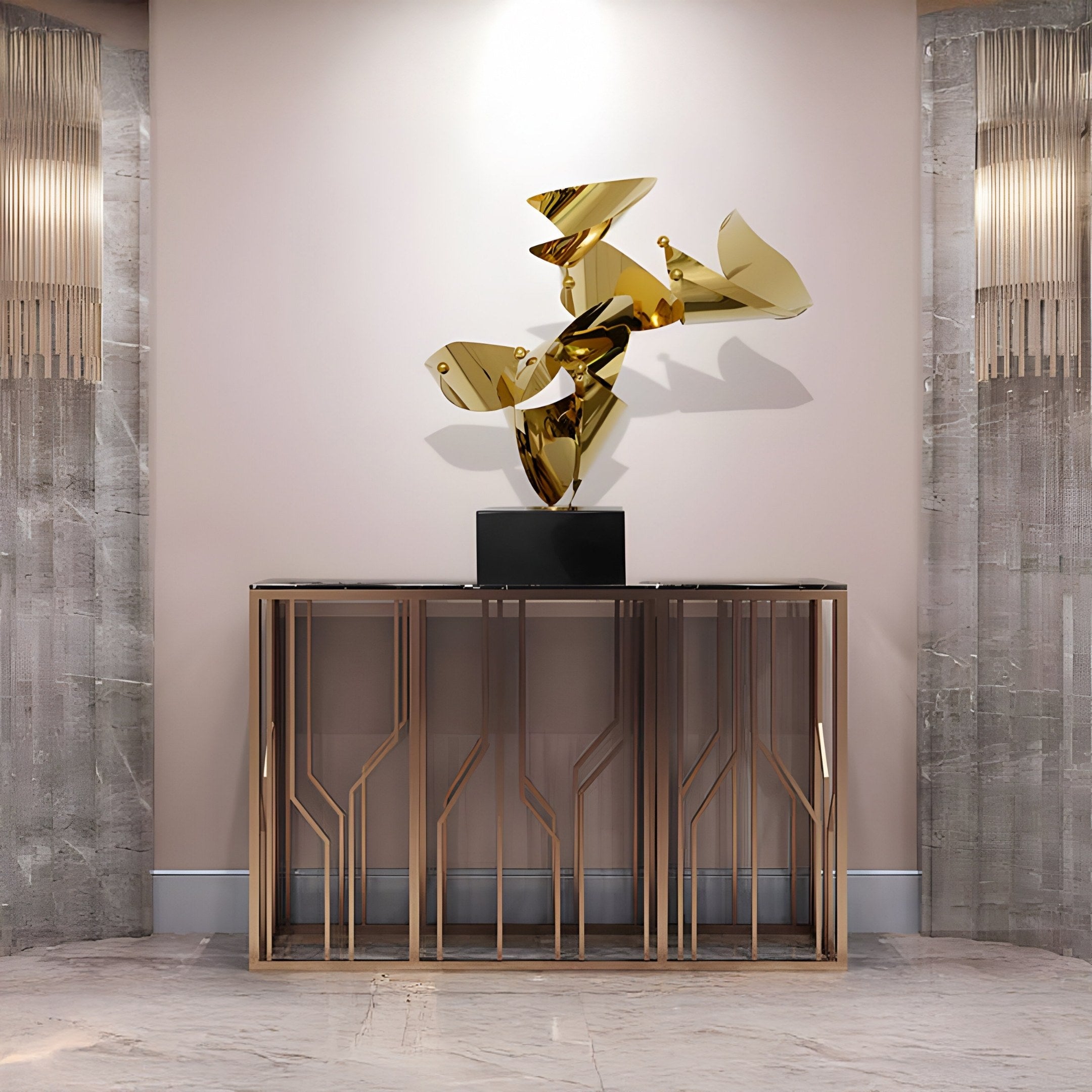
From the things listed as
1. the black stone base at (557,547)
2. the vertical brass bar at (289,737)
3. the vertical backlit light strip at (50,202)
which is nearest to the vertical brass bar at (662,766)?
the black stone base at (557,547)

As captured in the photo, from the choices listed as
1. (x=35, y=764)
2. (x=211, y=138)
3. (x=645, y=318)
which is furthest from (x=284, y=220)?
(x=35, y=764)

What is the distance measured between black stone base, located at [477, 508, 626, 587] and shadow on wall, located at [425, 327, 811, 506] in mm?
274

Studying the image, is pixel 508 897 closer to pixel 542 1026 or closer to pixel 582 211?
pixel 542 1026

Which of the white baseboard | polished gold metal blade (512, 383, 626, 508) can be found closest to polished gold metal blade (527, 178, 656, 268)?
polished gold metal blade (512, 383, 626, 508)

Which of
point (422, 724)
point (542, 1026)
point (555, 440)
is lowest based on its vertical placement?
point (542, 1026)

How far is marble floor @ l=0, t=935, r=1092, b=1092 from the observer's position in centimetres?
155

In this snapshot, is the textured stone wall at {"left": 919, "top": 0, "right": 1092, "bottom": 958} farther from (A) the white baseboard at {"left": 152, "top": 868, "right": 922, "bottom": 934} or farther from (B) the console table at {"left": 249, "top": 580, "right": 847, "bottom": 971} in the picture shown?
(B) the console table at {"left": 249, "top": 580, "right": 847, "bottom": 971}

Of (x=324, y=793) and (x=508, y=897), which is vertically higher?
(x=324, y=793)

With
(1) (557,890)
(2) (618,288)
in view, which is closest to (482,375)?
(2) (618,288)

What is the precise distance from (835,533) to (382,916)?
1336 millimetres

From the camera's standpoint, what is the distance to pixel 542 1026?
5.67 ft

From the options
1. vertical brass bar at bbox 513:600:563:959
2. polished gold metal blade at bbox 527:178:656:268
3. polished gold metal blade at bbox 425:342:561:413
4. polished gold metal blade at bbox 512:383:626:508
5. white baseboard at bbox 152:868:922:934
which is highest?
polished gold metal blade at bbox 527:178:656:268

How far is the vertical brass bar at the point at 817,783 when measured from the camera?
201 centimetres

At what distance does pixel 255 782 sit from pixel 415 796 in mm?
314
